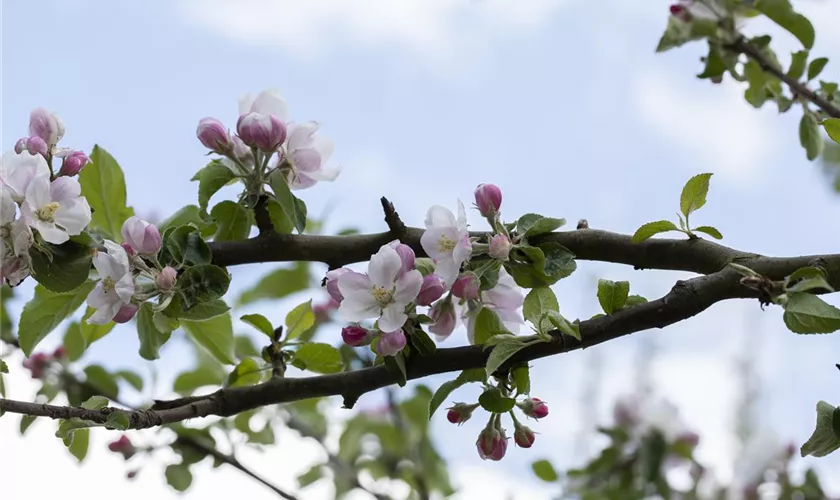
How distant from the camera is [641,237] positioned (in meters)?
0.60

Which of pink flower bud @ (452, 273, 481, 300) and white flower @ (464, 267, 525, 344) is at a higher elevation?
white flower @ (464, 267, 525, 344)

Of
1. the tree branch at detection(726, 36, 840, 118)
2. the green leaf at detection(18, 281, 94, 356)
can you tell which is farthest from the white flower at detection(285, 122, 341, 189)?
the tree branch at detection(726, 36, 840, 118)

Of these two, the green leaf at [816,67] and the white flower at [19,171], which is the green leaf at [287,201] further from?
the green leaf at [816,67]

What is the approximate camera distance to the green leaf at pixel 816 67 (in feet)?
2.95

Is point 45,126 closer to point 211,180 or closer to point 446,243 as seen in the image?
point 211,180

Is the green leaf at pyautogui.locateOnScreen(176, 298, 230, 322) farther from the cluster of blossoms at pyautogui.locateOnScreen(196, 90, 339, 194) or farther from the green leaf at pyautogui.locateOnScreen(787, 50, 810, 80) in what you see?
the green leaf at pyautogui.locateOnScreen(787, 50, 810, 80)

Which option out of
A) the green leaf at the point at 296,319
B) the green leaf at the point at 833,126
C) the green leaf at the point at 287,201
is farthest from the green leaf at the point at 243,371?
the green leaf at the point at 833,126

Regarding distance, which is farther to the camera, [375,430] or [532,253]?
[375,430]

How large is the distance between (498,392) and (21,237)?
33 cm

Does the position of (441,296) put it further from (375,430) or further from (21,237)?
(375,430)

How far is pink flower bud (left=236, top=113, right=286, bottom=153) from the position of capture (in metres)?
0.64

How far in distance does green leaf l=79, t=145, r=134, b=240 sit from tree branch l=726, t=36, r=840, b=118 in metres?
0.62

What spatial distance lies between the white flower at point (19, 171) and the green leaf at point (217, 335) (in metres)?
0.24

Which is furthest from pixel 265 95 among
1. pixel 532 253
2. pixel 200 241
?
pixel 532 253
